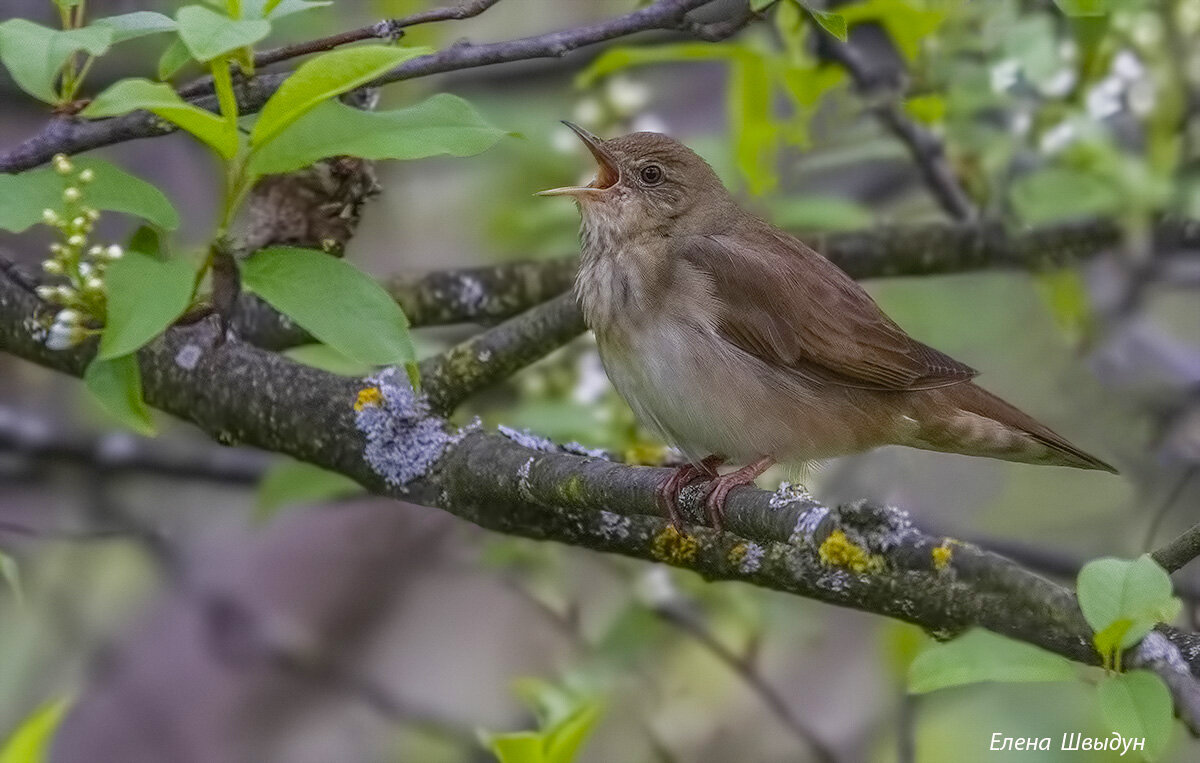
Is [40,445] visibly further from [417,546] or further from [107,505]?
[417,546]

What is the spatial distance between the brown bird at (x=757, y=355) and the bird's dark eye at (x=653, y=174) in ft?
0.31

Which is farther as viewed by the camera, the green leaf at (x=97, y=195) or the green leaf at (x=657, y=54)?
the green leaf at (x=657, y=54)

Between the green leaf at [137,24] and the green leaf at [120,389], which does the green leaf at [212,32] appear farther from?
the green leaf at [120,389]

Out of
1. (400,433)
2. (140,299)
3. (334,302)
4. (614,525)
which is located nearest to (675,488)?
(614,525)

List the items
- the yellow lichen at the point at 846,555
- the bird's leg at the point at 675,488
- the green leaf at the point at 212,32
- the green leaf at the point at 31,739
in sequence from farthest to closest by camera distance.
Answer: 1. the bird's leg at the point at 675,488
2. the green leaf at the point at 31,739
3. the yellow lichen at the point at 846,555
4. the green leaf at the point at 212,32

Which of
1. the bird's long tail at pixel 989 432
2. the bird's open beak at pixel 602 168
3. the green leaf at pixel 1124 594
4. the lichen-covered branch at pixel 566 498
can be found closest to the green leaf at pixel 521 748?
the lichen-covered branch at pixel 566 498

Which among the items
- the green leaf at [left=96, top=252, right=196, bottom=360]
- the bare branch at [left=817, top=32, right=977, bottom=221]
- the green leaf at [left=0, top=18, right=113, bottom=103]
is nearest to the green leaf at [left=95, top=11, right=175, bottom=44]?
the green leaf at [left=0, top=18, right=113, bottom=103]

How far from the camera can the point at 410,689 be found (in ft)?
23.4

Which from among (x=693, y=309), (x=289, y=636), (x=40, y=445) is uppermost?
(x=693, y=309)

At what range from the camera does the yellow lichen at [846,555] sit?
221cm

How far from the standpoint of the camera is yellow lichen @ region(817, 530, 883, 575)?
2209 mm

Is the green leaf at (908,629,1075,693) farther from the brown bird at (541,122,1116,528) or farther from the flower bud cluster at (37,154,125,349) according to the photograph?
the flower bud cluster at (37,154,125,349)

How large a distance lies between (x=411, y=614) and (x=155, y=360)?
4282 mm

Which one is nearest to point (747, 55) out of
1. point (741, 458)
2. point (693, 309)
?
point (693, 309)
